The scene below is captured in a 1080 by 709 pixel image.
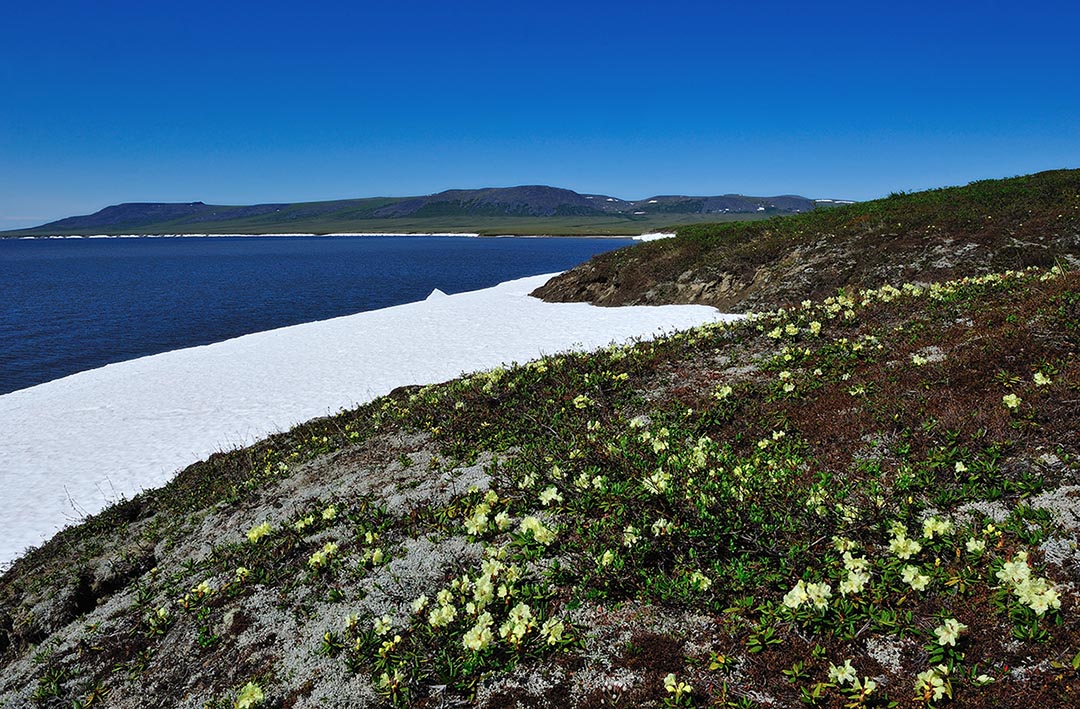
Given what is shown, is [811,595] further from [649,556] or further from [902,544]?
[649,556]

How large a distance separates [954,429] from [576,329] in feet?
80.5

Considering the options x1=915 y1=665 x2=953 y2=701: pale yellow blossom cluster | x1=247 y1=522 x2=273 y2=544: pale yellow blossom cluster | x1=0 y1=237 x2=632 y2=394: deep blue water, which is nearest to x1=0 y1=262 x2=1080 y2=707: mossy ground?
x1=915 y1=665 x2=953 y2=701: pale yellow blossom cluster

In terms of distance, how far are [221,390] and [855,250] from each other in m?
33.5

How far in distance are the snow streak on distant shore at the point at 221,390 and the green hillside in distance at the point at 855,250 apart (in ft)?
12.4

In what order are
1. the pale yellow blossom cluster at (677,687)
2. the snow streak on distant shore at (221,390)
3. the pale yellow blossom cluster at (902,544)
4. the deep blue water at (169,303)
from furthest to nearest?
the deep blue water at (169,303), the snow streak on distant shore at (221,390), the pale yellow blossom cluster at (902,544), the pale yellow blossom cluster at (677,687)

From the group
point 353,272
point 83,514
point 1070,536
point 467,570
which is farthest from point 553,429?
point 353,272

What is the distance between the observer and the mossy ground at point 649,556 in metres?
4.57

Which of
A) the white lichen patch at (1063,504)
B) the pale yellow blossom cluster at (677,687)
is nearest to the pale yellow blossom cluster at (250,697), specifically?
the pale yellow blossom cluster at (677,687)

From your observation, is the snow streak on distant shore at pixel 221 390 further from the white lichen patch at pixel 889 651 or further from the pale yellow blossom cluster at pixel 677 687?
the white lichen patch at pixel 889 651

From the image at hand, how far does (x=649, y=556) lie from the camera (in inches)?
237

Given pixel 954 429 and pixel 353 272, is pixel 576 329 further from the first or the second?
pixel 353 272

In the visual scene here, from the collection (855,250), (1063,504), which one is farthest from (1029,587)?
(855,250)

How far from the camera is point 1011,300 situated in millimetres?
11055

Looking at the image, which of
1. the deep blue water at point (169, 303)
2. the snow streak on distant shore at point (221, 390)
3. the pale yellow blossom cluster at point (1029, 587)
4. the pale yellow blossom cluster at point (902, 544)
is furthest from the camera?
the deep blue water at point (169, 303)
